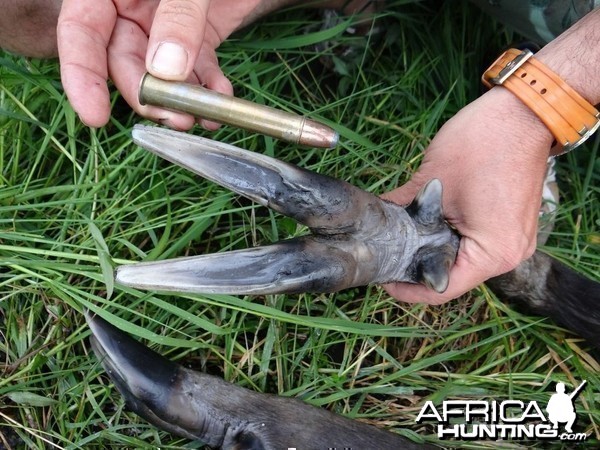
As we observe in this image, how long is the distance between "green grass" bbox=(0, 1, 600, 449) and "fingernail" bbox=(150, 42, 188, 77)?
26.0 inches

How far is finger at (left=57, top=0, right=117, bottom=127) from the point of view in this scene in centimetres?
201

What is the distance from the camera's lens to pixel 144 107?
78.1 inches

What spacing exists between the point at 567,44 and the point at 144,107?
4.46 ft

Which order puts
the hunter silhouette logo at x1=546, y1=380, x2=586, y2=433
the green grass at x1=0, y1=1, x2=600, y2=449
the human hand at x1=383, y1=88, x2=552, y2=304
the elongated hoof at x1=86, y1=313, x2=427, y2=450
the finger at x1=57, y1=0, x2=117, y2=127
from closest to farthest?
the finger at x1=57, y1=0, x2=117, y2=127 < the human hand at x1=383, y1=88, x2=552, y2=304 < the elongated hoof at x1=86, y1=313, x2=427, y2=450 < the green grass at x1=0, y1=1, x2=600, y2=449 < the hunter silhouette logo at x1=546, y1=380, x2=586, y2=433

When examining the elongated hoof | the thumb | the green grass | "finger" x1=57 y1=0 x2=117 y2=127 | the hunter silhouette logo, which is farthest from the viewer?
the hunter silhouette logo

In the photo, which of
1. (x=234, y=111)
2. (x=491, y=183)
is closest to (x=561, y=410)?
(x=491, y=183)

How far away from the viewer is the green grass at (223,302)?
7.96ft

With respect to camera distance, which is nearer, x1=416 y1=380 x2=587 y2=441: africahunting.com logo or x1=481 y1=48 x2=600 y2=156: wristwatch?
x1=481 y1=48 x2=600 y2=156: wristwatch

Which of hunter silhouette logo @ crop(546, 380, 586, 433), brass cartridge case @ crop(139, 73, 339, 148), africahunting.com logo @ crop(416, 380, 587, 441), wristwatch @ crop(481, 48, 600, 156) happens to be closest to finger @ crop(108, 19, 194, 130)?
brass cartridge case @ crop(139, 73, 339, 148)

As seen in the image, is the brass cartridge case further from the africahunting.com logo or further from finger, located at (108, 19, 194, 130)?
the africahunting.com logo

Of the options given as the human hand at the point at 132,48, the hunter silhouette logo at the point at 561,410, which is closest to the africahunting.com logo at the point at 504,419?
the hunter silhouette logo at the point at 561,410

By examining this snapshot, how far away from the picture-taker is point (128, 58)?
88.0 inches

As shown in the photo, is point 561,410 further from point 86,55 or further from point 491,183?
point 86,55

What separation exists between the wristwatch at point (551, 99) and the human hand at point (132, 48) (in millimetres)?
964
